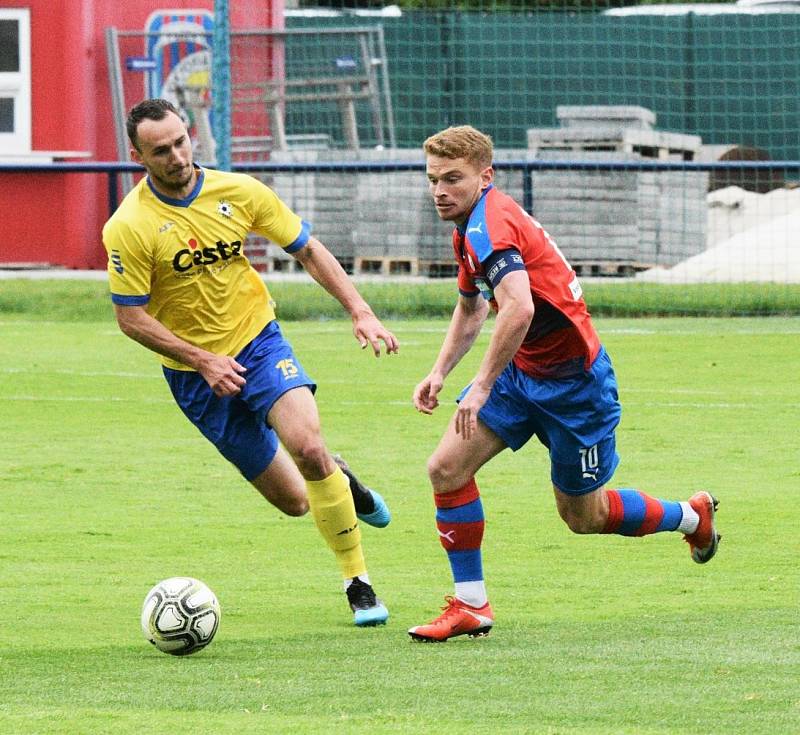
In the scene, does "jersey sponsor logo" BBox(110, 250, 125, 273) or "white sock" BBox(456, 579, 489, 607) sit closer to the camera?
"white sock" BBox(456, 579, 489, 607)

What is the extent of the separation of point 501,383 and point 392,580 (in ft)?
4.50

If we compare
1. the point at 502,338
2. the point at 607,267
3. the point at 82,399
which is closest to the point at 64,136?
the point at 607,267

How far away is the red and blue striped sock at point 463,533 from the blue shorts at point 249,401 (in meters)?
0.90

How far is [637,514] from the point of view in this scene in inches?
282

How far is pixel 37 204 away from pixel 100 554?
52.2 ft

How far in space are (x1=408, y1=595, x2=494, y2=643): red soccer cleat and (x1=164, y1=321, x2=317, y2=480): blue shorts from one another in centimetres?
123

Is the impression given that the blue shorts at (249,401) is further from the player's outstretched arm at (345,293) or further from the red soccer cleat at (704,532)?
the red soccer cleat at (704,532)

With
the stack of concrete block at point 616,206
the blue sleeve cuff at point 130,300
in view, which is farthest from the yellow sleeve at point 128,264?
the stack of concrete block at point 616,206

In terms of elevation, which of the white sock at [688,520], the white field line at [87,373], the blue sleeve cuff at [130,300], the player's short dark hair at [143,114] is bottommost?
the white field line at [87,373]

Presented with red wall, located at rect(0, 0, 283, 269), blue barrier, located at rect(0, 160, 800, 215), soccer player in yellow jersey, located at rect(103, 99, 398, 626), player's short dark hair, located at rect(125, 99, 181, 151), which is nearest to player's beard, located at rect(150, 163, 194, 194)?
soccer player in yellow jersey, located at rect(103, 99, 398, 626)

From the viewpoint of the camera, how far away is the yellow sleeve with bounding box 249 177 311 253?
7488mm

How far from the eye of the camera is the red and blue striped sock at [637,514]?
7.10 meters

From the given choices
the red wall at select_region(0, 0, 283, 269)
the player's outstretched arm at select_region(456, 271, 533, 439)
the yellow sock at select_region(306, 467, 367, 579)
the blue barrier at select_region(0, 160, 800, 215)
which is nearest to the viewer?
the player's outstretched arm at select_region(456, 271, 533, 439)

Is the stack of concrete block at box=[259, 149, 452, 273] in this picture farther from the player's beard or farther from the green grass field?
the player's beard
